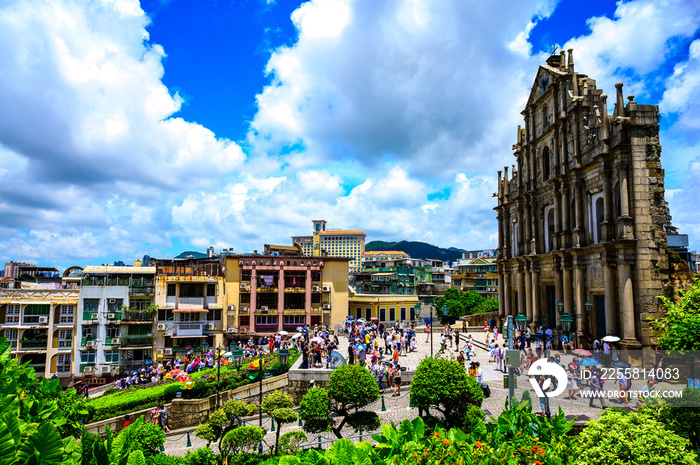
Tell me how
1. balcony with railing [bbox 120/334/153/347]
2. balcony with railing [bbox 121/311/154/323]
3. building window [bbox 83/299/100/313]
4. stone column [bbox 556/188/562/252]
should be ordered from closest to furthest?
stone column [bbox 556/188/562/252] → balcony with railing [bbox 120/334/153/347] → building window [bbox 83/299/100/313] → balcony with railing [bbox 121/311/154/323]

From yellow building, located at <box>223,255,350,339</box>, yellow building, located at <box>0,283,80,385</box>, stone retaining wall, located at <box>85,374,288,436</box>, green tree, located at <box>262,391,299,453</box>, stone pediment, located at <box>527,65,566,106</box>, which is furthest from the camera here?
yellow building, located at <box>223,255,350,339</box>

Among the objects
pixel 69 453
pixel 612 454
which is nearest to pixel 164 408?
pixel 69 453

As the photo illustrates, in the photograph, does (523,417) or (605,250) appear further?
(605,250)

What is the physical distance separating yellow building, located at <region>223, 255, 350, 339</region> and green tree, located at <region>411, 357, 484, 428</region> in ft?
110

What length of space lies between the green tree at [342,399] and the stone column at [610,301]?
16.9m

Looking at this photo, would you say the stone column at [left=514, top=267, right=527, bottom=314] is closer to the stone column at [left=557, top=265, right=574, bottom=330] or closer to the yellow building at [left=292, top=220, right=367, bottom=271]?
the stone column at [left=557, top=265, right=574, bottom=330]

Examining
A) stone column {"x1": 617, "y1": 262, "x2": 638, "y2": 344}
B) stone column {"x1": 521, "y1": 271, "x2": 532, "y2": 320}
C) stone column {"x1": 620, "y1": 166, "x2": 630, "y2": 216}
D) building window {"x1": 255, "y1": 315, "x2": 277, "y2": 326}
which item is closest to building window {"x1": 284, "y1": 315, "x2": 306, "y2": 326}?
building window {"x1": 255, "y1": 315, "x2": 277, "y2": 326}

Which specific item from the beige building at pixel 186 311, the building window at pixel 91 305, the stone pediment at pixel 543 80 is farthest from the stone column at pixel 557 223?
the building window at pixel 91 305

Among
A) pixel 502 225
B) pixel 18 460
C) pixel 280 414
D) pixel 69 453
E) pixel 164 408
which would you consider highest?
pixel 502 225

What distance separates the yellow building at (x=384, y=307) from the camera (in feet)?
181

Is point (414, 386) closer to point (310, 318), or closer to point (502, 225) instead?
point (502, 225)

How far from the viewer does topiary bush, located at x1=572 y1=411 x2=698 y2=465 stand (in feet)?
26.5

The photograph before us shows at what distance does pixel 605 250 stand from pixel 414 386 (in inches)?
646

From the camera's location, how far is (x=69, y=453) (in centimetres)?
646
